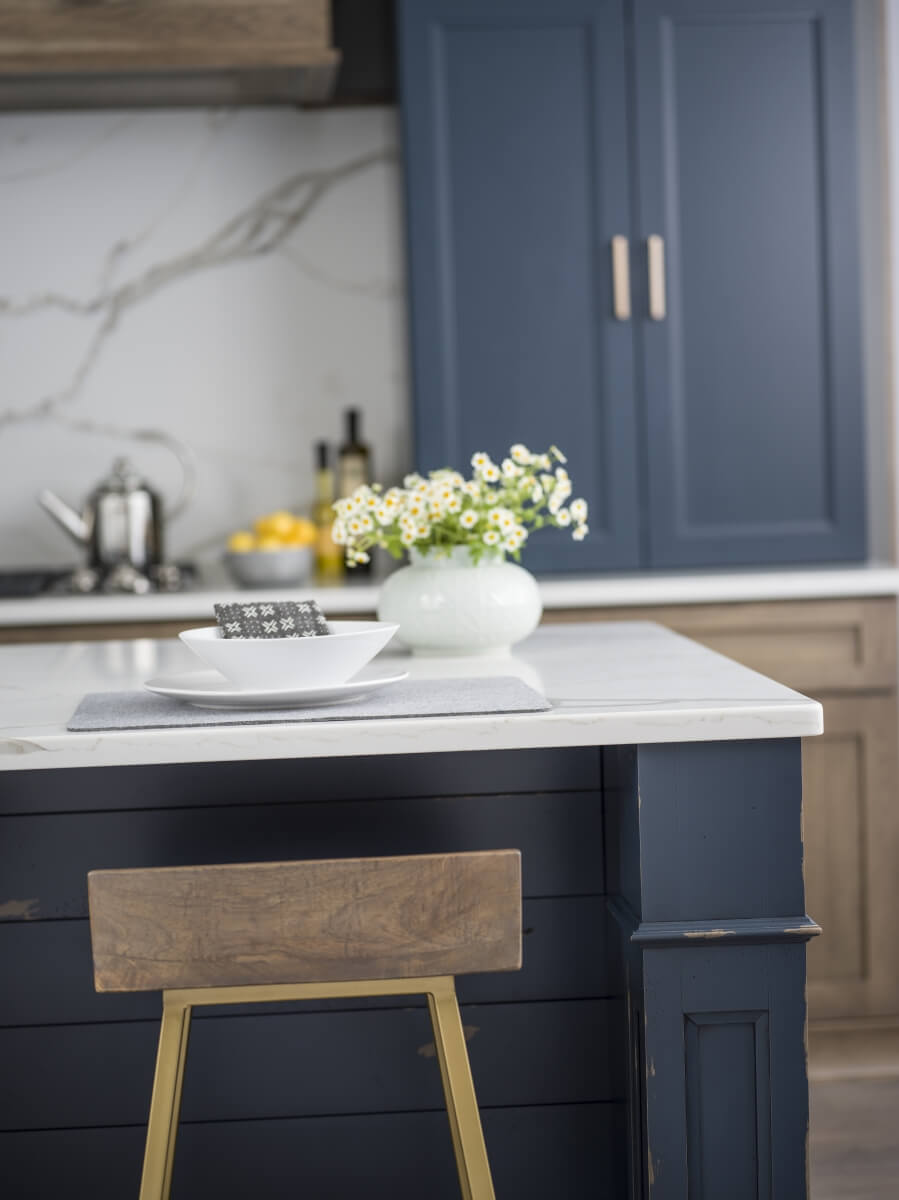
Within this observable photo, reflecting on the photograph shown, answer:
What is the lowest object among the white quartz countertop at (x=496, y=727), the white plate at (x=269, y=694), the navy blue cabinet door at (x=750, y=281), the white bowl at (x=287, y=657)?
the white quartz countertop at (x=496, y=727)

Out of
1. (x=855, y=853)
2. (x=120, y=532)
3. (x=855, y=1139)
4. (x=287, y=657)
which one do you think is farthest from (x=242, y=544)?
(x=855, y=1139)

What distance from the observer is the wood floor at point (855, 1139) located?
2086mm

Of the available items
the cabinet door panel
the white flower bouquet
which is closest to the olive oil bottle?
the cabinet door panel

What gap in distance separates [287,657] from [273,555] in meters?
1.54

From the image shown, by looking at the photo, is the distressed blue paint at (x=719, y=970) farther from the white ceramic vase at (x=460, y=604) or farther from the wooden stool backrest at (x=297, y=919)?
the white ceramic vase at (x=460, y=604)

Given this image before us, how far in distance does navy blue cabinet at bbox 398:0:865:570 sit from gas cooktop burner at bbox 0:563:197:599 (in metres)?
0.64

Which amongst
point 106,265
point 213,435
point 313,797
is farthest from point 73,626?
point 313,797

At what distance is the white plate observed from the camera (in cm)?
143

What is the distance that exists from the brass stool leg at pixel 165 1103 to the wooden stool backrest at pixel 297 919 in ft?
0.32

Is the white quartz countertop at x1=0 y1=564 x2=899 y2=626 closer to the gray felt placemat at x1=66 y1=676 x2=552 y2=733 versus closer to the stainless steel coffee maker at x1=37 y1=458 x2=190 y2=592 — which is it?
the stainless steel coffee maker at x1=37 y1=458 x2=190 y2=592

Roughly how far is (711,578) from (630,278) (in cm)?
68

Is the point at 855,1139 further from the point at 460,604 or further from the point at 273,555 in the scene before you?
the point at 273,555

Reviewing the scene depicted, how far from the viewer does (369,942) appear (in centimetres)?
111

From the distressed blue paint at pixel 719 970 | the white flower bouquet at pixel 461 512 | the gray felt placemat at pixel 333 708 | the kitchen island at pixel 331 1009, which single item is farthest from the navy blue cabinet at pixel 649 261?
the distressed blue paint at pixel 719 970
